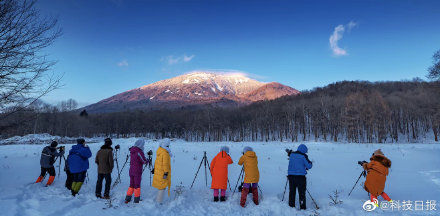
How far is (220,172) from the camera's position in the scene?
6.98 meters

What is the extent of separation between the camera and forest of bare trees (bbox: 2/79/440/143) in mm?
48844

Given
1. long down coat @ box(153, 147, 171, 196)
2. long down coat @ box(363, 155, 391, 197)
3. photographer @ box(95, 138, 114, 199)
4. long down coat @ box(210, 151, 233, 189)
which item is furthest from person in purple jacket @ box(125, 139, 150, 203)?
long down coat @ box(363, 155, 391, 197)

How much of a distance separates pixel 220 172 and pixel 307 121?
60.8 meters

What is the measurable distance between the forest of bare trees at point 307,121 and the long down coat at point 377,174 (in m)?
20.6

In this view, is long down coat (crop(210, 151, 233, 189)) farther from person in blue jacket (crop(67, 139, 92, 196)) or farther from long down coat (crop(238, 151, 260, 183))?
person in blue jacket (crop(67, 139, 92, 196))

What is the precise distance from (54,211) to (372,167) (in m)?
9.28

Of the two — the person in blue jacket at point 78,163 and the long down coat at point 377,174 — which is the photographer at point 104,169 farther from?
the long down coat at point 377,174

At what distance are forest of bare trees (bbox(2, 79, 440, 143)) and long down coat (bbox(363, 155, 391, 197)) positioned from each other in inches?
810

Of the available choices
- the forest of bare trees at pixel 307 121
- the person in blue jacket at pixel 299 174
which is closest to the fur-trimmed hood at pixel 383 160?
the person in blue jacket at pixel 299 174

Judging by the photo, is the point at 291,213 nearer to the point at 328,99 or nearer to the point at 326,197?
the point at 326,197

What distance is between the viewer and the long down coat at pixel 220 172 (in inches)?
272

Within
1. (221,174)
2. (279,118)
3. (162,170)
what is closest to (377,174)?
(221,174)

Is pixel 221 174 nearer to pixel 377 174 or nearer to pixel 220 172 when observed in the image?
pixel 220 172

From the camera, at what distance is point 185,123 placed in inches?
3095
